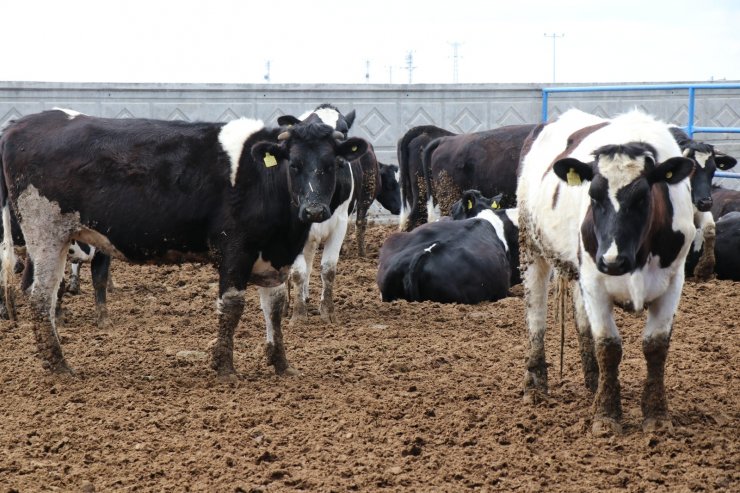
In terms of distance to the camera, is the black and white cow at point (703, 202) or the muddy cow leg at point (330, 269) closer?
the muddy cow leg at point (330, 269)

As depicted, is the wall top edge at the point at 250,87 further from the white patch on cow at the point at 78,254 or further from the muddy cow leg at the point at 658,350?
the muddy cow leg at the point at 658,350

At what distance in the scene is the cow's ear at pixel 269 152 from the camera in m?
6.93

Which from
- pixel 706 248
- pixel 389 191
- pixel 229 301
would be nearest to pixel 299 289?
pixel 229 301

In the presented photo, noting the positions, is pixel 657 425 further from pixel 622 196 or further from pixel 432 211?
pixel 432 211

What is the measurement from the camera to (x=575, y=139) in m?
6.34

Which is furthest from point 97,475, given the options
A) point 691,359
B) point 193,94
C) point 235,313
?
point 193,94

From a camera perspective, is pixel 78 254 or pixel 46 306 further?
pixel 78 254

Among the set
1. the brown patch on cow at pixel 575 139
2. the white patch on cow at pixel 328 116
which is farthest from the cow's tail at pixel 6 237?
the brown patch on cow at pixel 575 139

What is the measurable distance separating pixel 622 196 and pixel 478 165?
790 centimetres

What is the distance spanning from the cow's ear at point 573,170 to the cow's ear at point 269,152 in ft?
7.54

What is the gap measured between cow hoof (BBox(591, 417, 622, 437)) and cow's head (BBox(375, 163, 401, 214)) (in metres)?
12.8

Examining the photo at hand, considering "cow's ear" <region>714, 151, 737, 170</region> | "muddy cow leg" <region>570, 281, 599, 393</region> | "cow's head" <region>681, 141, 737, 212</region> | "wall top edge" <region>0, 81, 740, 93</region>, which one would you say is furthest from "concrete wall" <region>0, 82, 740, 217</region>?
"muddy cow leg" <region>570, 281, 599, 393</region>

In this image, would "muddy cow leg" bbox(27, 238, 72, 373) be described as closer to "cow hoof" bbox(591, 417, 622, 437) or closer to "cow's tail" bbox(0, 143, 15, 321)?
"cow's tail" bbox(0, 143, 15, 321)

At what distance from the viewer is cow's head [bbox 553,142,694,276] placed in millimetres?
5059
